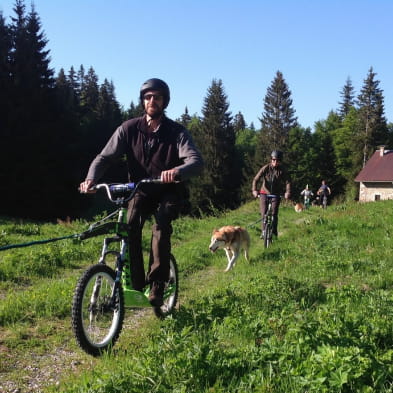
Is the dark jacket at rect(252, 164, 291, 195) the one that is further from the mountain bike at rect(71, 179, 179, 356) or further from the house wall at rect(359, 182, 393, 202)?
the house wall at rect(359, 182, 393, 202)

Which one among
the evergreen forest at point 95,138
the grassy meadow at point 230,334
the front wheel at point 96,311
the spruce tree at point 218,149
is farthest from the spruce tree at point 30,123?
the front wheel at point 96,311

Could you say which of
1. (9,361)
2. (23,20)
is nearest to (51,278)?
(9,361)

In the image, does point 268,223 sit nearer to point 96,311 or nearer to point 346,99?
point 96,311

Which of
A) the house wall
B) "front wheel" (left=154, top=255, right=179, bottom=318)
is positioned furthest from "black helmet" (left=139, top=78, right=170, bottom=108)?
the house wall

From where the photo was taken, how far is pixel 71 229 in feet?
36.3

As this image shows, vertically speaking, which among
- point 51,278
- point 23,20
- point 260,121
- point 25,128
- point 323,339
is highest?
point 23,20

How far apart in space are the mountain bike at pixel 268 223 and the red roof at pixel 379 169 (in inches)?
1667

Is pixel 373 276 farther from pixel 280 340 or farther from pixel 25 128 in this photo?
pixel 25 128

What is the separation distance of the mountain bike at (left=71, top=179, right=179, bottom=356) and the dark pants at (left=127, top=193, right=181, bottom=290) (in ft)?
0.35

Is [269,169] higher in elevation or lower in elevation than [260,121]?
lower

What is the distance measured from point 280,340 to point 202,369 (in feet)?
2.61

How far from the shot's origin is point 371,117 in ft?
195

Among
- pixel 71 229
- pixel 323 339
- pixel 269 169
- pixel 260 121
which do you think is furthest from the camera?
pixel 260 121

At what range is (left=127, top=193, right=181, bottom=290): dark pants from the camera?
386 centimetres
